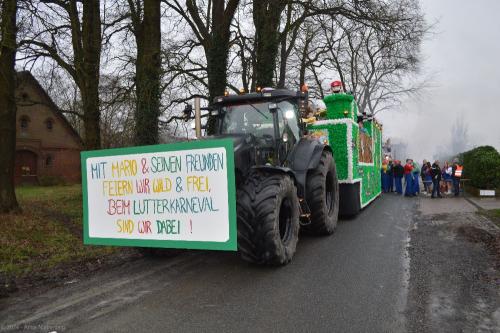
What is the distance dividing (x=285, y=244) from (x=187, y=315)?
2026 millimetres

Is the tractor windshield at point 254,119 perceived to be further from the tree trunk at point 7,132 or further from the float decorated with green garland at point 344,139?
the tree trunk at point 7,132

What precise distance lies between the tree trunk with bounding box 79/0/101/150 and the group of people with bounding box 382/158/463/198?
11.2 metres

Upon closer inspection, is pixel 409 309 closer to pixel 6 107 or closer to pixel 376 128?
pixel 6 107

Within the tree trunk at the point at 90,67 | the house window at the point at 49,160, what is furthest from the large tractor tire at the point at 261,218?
the house window at the point at 49,160

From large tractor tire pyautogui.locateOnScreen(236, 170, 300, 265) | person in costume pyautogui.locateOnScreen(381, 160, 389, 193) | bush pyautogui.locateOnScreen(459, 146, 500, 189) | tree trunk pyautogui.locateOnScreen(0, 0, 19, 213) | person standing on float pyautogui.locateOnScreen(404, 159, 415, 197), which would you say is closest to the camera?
large tractor tire pyautogui.locateOnScreen(236, 170, 300, 265)

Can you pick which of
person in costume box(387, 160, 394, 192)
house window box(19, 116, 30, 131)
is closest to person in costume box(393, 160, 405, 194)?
person in costume box(387, 160, 394, 192)

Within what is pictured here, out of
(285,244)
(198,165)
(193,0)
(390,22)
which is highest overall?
(193,0)

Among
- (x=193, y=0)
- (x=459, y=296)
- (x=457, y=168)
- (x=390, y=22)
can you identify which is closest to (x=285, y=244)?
(x=459, y=296)

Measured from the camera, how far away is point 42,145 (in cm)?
3306

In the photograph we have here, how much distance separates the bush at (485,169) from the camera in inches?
551

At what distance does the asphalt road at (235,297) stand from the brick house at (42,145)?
27.6 metres

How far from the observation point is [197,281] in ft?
16.9

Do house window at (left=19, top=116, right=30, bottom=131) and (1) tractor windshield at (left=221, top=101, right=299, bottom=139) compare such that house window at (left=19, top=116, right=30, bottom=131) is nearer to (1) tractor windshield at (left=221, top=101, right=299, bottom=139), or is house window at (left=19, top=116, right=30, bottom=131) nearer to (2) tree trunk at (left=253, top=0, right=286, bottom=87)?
(2) tree trunk at (left=253, top=0, right=286, bottom=87)

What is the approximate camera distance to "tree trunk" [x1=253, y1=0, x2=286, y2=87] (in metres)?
14.0
